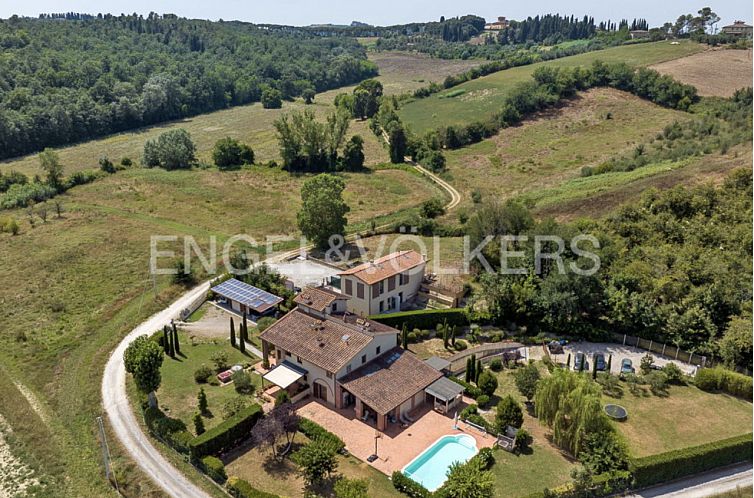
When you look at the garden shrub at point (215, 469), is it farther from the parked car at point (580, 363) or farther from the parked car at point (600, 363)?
the parked car at point (600, 363)

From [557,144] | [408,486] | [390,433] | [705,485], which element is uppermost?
[557,144]

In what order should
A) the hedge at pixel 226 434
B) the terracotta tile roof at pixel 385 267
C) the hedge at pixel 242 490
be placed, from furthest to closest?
the terracotta tile roof at pixel 385 267
the hedge at pixel 226 434
the hedge at pixel 242 490

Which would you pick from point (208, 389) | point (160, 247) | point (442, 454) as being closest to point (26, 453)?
point (208, 389)

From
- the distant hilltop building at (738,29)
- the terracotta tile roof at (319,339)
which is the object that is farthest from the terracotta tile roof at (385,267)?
the distant hilltop building at (738,29)

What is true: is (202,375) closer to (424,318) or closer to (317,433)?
(317,433)

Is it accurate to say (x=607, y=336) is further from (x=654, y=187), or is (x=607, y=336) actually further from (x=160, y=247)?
(x=160, y=247)

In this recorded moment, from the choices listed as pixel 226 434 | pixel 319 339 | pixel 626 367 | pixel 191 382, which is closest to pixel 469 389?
pixel 319 339

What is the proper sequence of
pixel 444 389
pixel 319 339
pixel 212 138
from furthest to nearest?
pixel 212 138, pixel 319 339, pixel 444 389
